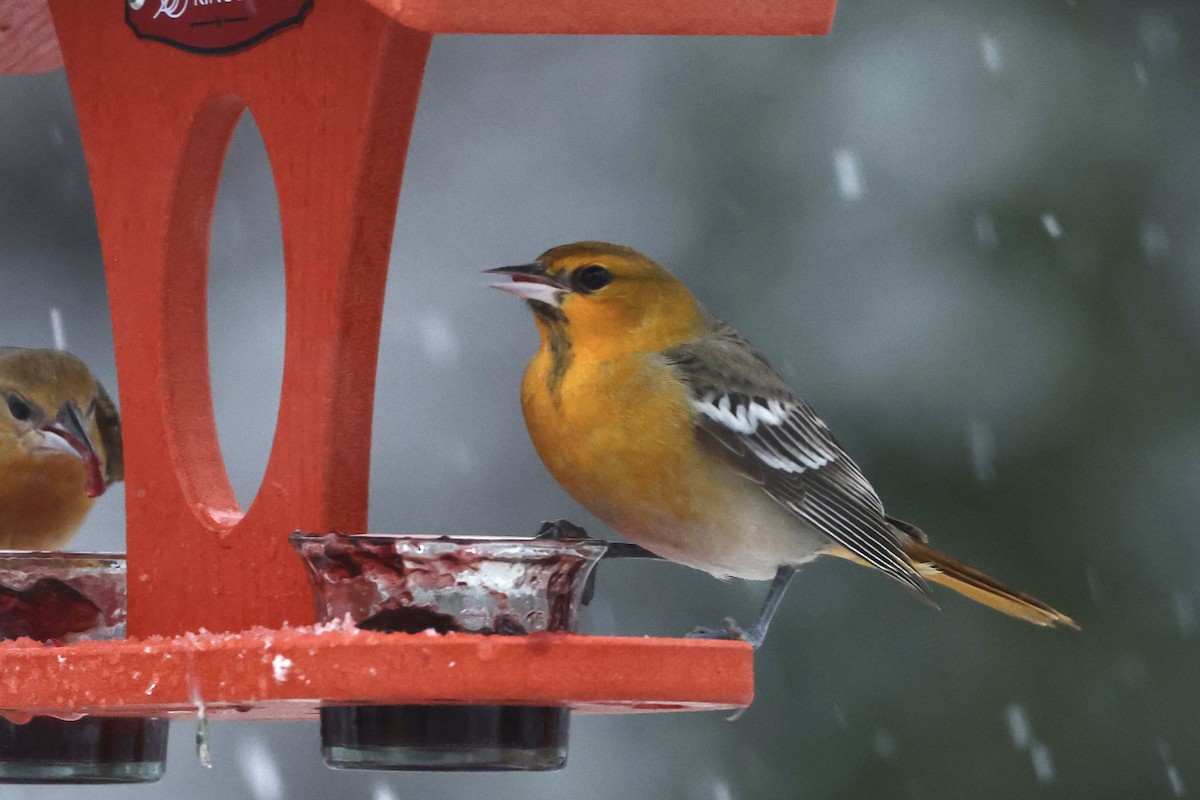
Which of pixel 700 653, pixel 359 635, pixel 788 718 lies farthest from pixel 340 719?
pixel 788 718

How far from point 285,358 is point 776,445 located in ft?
3.94

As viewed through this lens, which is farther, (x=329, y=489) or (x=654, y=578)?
(x=654, y=578)

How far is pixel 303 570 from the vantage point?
3199mm

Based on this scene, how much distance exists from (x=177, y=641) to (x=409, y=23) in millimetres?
1049

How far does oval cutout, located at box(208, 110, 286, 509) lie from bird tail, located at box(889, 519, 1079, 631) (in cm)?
315

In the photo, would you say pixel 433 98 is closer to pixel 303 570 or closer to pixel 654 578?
pixel 654 578

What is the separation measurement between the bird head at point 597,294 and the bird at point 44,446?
1103 millimetres

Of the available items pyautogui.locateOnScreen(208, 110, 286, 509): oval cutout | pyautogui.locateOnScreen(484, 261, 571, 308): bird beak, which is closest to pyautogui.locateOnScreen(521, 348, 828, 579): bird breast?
pyautogui.locateOnScreen(484, 261, 571, 308): bird beak

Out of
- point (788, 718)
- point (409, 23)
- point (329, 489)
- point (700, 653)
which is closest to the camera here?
point (409, 23)

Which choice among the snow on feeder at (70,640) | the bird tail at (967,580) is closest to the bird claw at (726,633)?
the bird tail at (967,580)

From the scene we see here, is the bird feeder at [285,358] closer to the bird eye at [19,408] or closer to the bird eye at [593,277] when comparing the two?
the bird eye at [593,277]

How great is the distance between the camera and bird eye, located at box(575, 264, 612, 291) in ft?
12.5

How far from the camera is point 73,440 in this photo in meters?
4.16

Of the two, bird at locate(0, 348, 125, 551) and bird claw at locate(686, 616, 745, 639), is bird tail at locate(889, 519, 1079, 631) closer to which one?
bird claw at locate(686, 616, 745, 639)
